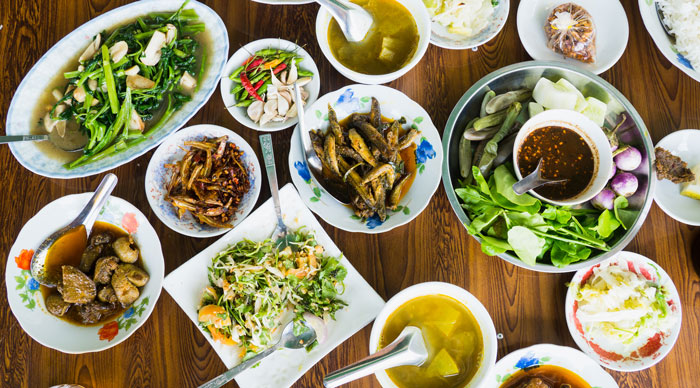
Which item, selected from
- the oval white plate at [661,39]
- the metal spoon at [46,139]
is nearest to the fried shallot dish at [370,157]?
the metal spoon at [46,139]

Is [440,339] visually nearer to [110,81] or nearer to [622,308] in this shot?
[622,308]

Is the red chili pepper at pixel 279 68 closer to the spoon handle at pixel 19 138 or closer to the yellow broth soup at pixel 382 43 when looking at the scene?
the yellow broth soup at pixel 382 43

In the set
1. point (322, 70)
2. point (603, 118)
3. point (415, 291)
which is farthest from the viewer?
point (322, 70)

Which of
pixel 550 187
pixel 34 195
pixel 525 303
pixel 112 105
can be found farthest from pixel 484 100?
pixel 34 195

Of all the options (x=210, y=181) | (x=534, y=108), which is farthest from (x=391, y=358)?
(x=534, y=108)

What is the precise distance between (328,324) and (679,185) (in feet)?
5.43

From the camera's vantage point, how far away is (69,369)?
6.51ft

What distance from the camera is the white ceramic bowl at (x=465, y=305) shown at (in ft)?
5.93

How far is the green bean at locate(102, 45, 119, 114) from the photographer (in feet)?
6.48

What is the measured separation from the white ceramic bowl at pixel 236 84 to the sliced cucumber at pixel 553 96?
0.93m

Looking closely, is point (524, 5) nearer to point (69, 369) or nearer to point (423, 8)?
point (423, 8)

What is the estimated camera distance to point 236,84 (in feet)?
6.69

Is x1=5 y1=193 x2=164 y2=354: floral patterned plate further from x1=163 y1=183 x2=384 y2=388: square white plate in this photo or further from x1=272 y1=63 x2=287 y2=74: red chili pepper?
x1=272 y1=63 x2=287 y2=74: red chili pepper

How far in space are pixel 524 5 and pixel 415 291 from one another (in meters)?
1.41
